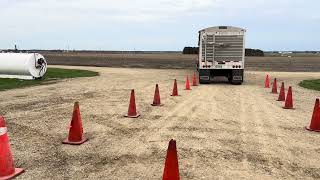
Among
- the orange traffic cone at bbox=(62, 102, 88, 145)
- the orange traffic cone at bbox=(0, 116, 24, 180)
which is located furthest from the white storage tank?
the orange traffic cone at bbox=(0, 116, 24, 180)

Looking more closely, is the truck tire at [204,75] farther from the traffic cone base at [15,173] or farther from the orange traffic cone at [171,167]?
the orange traffic cone at [171,167]

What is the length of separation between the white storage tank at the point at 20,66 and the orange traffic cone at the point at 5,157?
60.4 ft

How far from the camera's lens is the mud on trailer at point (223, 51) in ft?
76.3

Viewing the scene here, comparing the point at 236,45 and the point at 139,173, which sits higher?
the point at 236,45

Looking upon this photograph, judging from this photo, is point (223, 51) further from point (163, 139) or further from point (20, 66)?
point (163, 139)

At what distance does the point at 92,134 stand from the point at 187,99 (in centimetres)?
723

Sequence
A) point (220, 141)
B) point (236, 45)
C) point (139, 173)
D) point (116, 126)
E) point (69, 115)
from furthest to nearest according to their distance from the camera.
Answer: point (236, 45)
point (69, 115)
point (116, 126)
point (220, 141)
point (139, 173)

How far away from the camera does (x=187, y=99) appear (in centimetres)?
1595

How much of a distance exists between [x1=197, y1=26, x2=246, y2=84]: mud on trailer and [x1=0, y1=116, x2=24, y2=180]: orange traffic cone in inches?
712

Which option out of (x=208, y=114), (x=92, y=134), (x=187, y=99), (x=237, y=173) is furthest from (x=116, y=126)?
(x=187, y=99)

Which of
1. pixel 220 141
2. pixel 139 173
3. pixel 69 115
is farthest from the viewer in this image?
pixel 69 115

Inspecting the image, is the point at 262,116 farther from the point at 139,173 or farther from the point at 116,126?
the point at 139,173

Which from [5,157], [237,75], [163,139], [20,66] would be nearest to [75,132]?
[163,139]

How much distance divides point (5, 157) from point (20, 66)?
18759mm
